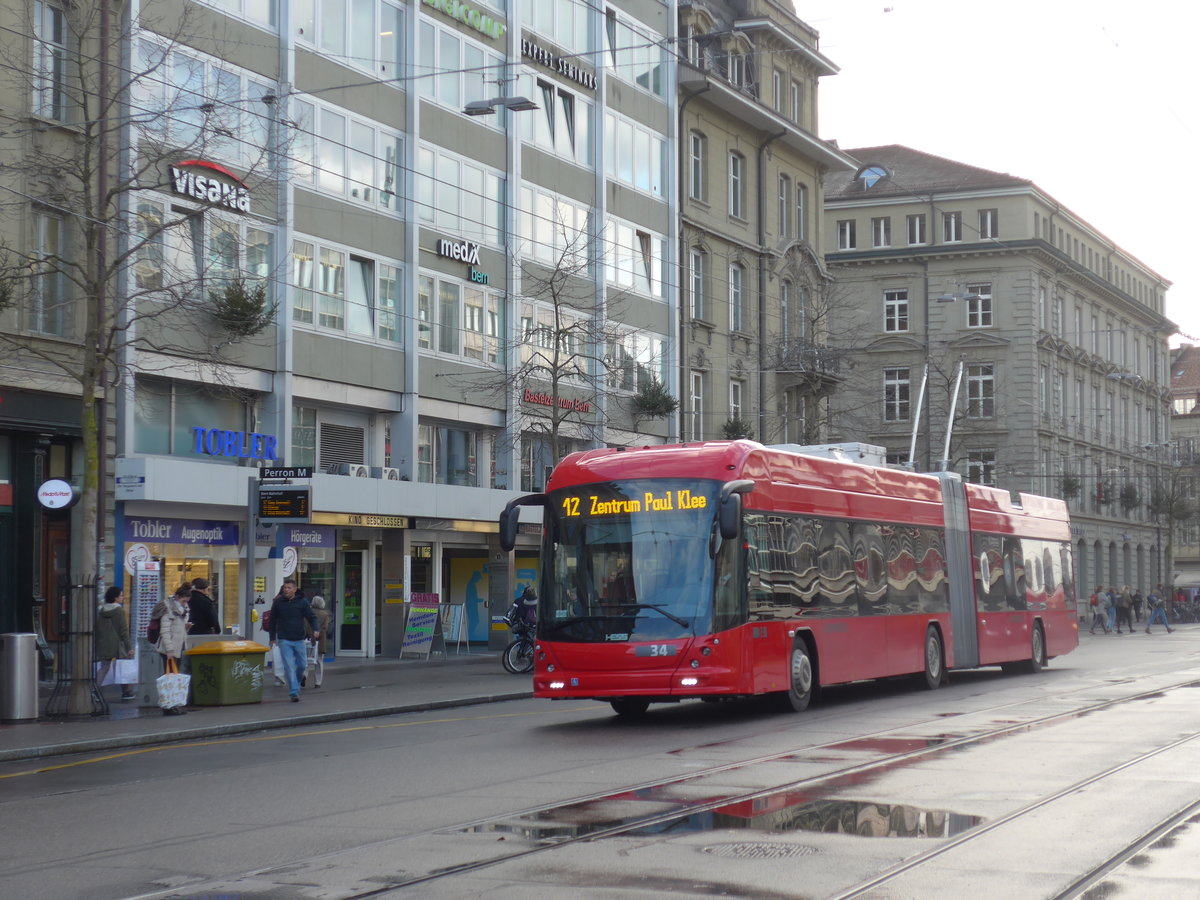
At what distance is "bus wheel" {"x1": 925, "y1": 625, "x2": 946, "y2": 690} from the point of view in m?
24.1

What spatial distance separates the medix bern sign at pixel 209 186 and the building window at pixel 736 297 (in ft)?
71.1

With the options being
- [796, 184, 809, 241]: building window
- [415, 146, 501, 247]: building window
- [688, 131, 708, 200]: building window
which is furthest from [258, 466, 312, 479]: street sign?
[796, 184, 809, 241]: building window

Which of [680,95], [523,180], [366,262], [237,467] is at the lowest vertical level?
[237,467]

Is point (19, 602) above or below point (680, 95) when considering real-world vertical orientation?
below

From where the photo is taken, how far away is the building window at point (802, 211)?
53406 mm

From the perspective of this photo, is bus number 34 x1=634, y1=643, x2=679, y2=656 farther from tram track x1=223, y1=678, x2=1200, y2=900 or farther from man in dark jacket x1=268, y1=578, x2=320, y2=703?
man in dark jacket x1=268, y1=578, x2=320, y2=703

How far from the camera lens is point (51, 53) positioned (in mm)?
25062

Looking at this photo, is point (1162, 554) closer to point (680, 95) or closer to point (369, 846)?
point (680, 95)

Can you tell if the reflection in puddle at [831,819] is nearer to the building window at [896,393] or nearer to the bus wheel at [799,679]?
the bus wheel at [799,679]

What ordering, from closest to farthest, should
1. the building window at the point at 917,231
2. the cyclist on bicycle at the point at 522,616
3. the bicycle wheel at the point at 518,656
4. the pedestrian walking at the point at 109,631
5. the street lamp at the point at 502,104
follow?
the pedestrian walking at the point at 109,631, the bicycle wheel at the point at 518,656, the street lamp at the point at 502,104, the cyclist on bicycle at the point at 522,616, the building window at the point at 917,231

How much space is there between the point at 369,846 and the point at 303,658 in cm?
1395

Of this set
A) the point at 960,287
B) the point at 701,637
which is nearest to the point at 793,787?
the point at 701,637

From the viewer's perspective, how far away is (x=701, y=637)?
699 inches

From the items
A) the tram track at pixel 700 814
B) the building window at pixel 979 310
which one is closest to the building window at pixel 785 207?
the building window at pixel 979 310
